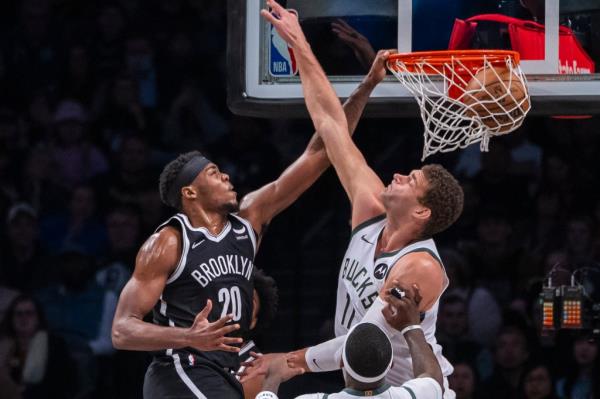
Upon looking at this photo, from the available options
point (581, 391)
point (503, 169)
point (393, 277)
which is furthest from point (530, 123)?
point (393, 277)

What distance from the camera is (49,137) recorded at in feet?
31.1

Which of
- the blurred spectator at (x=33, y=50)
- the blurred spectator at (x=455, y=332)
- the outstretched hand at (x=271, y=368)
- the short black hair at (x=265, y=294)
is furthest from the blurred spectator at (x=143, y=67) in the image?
the outstretched hand at (x=271, y=368)

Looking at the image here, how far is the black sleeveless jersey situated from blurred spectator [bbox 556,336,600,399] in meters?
3.00

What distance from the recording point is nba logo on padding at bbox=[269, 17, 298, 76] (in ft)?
19.5

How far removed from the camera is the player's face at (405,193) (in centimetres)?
521

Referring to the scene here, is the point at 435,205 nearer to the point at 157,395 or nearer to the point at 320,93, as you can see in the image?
the point at 320,93

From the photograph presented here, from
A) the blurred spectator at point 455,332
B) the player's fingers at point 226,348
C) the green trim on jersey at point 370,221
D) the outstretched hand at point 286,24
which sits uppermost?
the outstretched hand at point 286,24

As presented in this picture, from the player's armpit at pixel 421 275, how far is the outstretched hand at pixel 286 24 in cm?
124

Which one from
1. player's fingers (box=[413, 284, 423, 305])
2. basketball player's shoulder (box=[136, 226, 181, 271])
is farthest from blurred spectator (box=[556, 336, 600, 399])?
basketball player's shoulder (box=[136, 226, 181, 271])

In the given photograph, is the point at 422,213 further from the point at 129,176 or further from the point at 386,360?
the point at 129,176

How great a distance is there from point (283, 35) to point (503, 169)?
337 centimetres

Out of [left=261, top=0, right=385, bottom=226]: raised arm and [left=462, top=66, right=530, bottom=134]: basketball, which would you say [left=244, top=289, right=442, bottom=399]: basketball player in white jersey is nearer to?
[left=261, top=0, right=385, bottom=226]: raised arm

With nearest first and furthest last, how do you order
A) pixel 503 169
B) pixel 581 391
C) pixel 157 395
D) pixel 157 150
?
1. pixel 157 395
2. pixel 581 391
3. pixel 503 169
4. pixel 157 150

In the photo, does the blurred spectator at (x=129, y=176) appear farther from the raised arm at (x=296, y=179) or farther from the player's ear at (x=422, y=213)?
the player's ear at (x=422, y=213)
